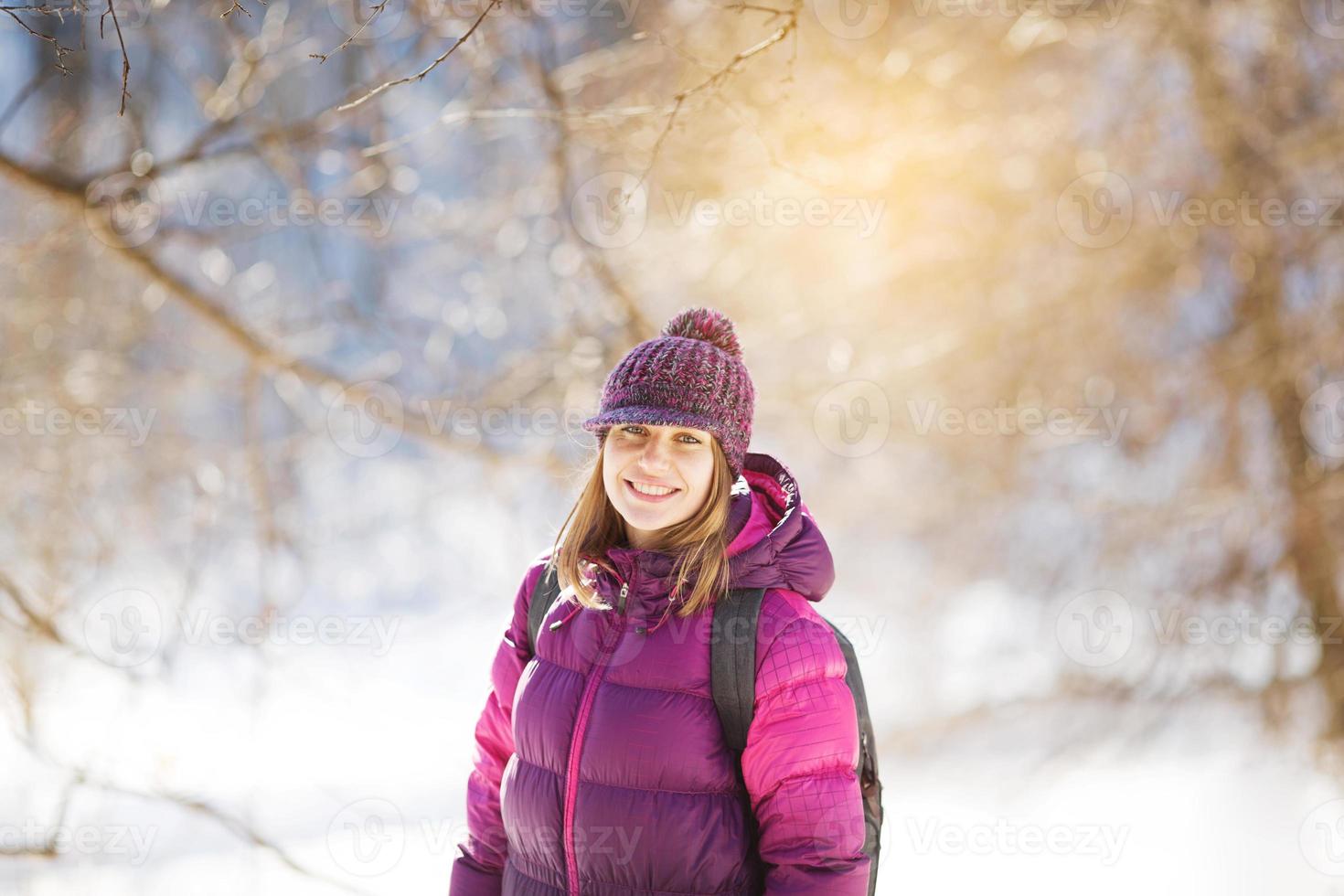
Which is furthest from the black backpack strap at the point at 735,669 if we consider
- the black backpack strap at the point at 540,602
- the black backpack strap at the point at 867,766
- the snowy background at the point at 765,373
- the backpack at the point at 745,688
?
the snowy background at the point at 765,373

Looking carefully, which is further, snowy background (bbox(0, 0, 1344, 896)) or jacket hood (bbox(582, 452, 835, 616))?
snowy background (bbox(0, 0, 1344, 896))

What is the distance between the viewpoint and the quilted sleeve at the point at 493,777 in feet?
5.85

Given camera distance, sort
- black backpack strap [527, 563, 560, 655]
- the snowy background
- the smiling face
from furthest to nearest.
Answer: the snowy background, black backpack strap [527, 563, 560, 655], the smiling face

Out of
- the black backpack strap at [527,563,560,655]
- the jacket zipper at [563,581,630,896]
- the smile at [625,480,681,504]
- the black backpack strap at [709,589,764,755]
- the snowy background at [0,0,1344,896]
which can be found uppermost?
the snowy background at [0,0,1344,896]

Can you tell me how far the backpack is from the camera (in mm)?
1492

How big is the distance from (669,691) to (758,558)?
25 cm

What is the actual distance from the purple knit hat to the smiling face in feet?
0.10

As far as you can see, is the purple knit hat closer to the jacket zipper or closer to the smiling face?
the smiling face

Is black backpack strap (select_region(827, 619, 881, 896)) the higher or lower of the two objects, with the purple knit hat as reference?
lower

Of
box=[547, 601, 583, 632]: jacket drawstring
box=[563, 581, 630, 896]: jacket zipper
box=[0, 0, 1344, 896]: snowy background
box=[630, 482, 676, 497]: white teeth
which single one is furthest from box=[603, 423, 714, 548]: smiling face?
box=[0, 0, 1344, 896]: snowy background

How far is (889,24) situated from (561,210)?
188cm

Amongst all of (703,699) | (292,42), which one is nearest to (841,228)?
(292,42)

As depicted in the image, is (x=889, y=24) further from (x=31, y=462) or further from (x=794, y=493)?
(x=31, y=462)

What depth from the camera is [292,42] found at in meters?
4.51
